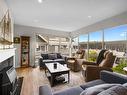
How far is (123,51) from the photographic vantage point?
12.3ft

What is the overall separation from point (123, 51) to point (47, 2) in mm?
3181

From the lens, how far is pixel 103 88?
1.30 m

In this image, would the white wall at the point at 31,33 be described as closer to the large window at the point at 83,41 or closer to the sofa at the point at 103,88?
the large window at the point at 83,41

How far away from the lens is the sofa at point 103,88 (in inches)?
39.4

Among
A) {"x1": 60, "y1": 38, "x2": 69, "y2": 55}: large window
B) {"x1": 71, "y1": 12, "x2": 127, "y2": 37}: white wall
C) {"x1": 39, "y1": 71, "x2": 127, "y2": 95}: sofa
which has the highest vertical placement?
{"x1": 71, "y1": 12, "x2": 127, "y2": 37}: white wall

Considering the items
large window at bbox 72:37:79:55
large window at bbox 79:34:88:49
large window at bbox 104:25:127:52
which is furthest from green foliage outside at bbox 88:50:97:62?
large window at bbox 72:37:79:55

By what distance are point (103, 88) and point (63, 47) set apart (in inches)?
243

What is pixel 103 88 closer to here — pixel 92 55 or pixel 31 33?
pixel 92 55

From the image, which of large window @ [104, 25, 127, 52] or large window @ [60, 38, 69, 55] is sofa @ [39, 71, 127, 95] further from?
large window @ [60, 38, 69, 55]

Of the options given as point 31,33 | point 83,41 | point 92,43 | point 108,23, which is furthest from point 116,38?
point 31,33

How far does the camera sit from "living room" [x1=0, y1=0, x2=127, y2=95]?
224 cm

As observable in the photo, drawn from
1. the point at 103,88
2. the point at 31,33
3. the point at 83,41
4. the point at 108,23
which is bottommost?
the point at 103,88

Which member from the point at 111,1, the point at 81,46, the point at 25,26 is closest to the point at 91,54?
the point at 81,46

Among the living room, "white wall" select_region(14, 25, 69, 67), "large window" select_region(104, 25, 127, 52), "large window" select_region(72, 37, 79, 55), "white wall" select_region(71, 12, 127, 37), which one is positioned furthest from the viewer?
"large window" select_region(72, 37, 79, 55)
